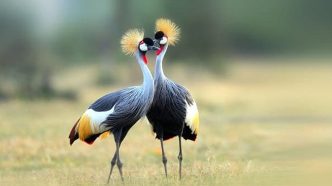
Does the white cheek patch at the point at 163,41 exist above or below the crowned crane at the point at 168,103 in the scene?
above

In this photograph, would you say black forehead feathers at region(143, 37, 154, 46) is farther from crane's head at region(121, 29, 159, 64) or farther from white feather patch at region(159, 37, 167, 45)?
white feather patch at region(159, 37, 167, 45)

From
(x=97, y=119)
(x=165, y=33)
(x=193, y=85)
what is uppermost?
(x=193, y=85)

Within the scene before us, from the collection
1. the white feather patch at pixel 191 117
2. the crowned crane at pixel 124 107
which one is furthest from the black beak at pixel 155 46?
the white feather patch at pixel 191 117

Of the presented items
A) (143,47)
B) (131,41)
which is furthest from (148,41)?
(131,41)

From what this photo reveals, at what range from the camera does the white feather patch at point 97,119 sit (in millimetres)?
10797

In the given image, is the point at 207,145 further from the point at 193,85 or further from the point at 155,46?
the point at 193,85

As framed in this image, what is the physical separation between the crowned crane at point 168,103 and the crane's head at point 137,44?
5.3 inches

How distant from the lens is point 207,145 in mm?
14883

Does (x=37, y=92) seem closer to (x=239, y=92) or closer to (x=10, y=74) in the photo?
(x=10, y=74)

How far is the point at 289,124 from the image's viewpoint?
18766mm

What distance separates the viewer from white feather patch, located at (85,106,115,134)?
10.8m

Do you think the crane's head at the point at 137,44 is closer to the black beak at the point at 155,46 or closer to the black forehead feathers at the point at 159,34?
the black beak at the point at 155,46

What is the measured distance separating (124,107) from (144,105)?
23 centimetres

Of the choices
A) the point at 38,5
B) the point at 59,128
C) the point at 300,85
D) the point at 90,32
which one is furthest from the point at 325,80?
the point at 59,128
